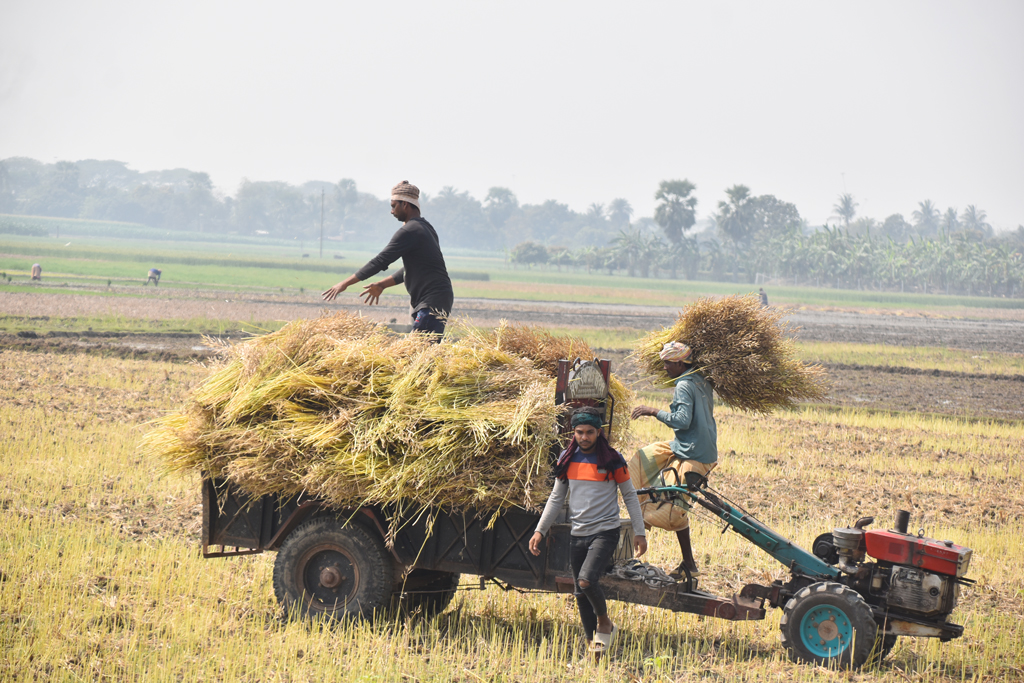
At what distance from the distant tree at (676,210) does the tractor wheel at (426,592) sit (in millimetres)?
128511

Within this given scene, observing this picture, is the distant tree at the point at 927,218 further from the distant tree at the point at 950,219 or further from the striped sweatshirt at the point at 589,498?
the striped sweatshirt at the point at 589,498

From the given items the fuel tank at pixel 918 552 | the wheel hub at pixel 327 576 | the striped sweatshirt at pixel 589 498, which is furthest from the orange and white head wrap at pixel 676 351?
the wheel hub at pixel 327 576

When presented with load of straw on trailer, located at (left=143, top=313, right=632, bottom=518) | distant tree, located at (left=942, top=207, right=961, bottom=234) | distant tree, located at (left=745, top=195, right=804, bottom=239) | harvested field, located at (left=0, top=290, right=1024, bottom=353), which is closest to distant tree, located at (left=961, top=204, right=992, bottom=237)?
distant tree, located at (left=942, top=207, right=961, bottom=234)

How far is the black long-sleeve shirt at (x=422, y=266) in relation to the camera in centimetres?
691

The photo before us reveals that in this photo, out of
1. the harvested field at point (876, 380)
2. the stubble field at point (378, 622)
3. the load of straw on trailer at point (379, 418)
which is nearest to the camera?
the stubble field at point (378, 622)

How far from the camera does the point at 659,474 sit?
620 cm

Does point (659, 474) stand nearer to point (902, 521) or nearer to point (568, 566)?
point (568, 566)

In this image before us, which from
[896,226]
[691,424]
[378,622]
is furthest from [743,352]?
[896,226]

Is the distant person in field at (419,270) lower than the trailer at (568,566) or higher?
higher

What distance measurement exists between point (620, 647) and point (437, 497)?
5.17 ft

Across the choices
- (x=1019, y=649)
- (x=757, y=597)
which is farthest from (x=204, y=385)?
(x=1019, y=649)

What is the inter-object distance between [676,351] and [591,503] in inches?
55.7

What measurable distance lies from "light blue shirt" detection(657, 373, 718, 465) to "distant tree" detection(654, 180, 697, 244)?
5057 inches

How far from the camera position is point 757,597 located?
5648mm
